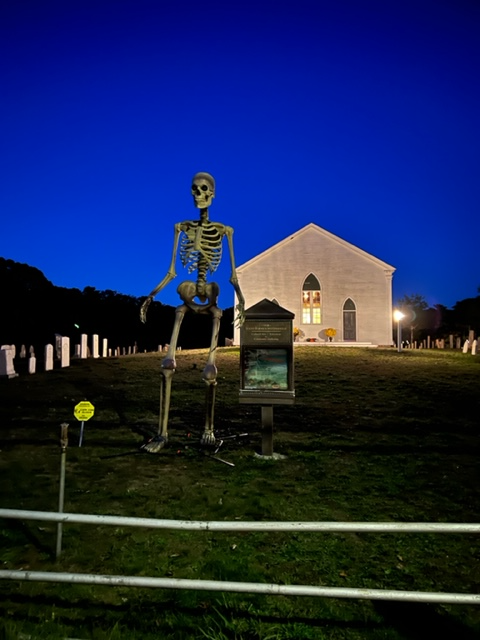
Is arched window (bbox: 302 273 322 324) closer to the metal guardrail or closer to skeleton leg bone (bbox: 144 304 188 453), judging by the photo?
skeleton leg bone (bbox: 144 304 188 453)

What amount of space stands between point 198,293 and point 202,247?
2.64 feet

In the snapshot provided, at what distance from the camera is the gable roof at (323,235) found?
1248 inches

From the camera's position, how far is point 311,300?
32.2m

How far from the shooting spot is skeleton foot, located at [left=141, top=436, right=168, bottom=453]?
757cm

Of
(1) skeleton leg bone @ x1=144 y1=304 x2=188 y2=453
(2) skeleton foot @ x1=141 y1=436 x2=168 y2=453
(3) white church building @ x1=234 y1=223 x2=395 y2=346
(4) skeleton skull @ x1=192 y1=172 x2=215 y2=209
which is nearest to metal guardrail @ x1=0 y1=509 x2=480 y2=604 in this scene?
(1) skeleton leg bone @ x1=144 y1=304 x2=188 y2=453

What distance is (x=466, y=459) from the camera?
24.6 feet

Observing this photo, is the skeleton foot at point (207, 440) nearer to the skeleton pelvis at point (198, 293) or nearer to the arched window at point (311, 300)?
the skeleton pelvis at point (198, 293)

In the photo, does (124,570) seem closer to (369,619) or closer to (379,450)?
(369,619)

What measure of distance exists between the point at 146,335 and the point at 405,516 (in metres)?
63.1

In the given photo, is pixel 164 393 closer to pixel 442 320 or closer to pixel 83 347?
pixel 83 347

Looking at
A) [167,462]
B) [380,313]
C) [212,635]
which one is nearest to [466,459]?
[167,462]

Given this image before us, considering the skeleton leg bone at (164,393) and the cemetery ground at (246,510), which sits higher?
the skeleton leg bone at (164,393)

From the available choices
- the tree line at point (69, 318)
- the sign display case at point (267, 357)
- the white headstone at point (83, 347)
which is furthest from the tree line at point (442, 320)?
the sign display case at point (267, 357)

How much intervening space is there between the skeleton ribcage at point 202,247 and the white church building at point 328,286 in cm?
2359
